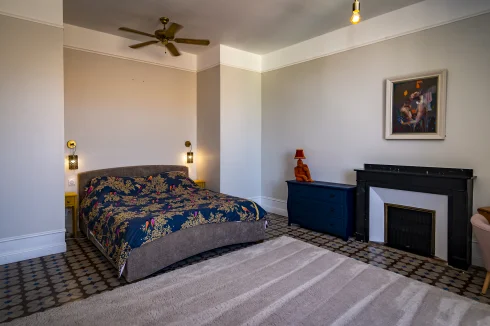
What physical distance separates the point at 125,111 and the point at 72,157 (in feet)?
3.57

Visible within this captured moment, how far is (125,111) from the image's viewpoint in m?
4.80

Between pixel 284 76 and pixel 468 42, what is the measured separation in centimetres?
268

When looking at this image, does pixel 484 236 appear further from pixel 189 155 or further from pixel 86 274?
pixel 189 155

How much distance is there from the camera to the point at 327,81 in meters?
4.59

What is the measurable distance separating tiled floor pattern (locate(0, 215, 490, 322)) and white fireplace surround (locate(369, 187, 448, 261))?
0.18 m

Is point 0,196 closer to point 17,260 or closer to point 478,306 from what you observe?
point 17,260

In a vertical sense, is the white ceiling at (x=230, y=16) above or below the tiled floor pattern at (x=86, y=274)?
above

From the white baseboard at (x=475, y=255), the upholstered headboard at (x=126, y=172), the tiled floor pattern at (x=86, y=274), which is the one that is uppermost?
the upholstered headboard at (x=126, y=172)

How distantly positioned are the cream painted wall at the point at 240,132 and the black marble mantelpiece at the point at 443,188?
88.0 inches

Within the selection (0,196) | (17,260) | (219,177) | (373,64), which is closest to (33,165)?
(0,196)

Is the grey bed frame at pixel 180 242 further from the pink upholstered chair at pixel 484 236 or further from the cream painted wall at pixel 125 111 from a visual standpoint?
the pink upholstered chair at pixel 484 236

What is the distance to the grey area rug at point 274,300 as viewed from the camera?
211 cm

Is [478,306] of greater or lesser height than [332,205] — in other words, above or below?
below

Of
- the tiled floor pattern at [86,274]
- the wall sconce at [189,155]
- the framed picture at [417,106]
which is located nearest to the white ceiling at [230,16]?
the framed picture at [417,106]
